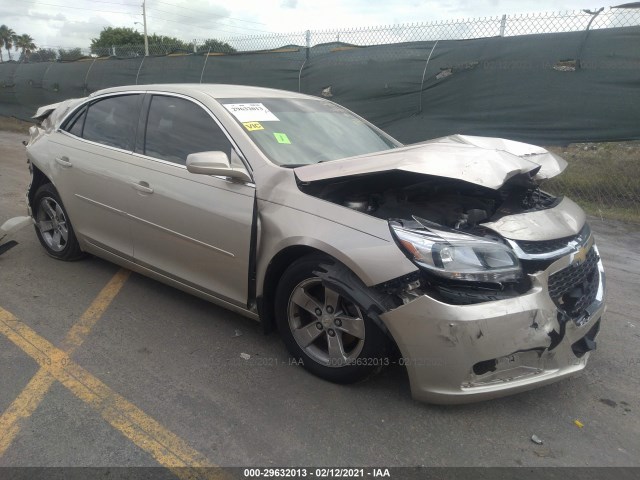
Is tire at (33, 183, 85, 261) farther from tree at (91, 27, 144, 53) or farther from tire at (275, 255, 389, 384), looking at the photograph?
tree at (91, 27, 144, 53)

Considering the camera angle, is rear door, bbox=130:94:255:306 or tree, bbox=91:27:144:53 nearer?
rear door, bbox=130:94:255:306

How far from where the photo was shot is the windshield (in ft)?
11.0

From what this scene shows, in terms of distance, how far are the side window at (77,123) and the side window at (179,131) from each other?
102 cm

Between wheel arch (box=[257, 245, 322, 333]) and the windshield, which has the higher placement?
the windshield

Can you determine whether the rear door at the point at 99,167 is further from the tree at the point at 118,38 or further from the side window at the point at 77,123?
the tree at the point at 118,38

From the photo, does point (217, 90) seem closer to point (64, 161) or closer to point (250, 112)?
point (250, 112)

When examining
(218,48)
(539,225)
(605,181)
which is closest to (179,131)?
(539,225)

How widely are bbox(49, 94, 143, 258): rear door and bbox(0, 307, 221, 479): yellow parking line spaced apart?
3.08 feet

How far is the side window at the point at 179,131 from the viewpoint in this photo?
3.46 meters

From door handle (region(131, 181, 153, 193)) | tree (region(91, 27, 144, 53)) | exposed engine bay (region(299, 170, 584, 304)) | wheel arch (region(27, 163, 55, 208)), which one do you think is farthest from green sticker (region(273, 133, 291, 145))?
tree (region(91, 27, 144, 53))

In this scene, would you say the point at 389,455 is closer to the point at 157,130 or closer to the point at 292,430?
the point at 292,430

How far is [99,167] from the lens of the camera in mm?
4051

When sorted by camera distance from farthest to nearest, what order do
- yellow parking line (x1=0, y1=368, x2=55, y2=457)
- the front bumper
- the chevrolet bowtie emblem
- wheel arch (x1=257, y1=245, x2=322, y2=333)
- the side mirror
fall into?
the side mirror < wheel arch (x1=257, y1=245, x2=322, y2=333) < the chevrolet bowtie emblem < yellow parking line (x1=0, y1=368, x2=55, y2=457) < the front bumper

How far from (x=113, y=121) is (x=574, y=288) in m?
3.64
